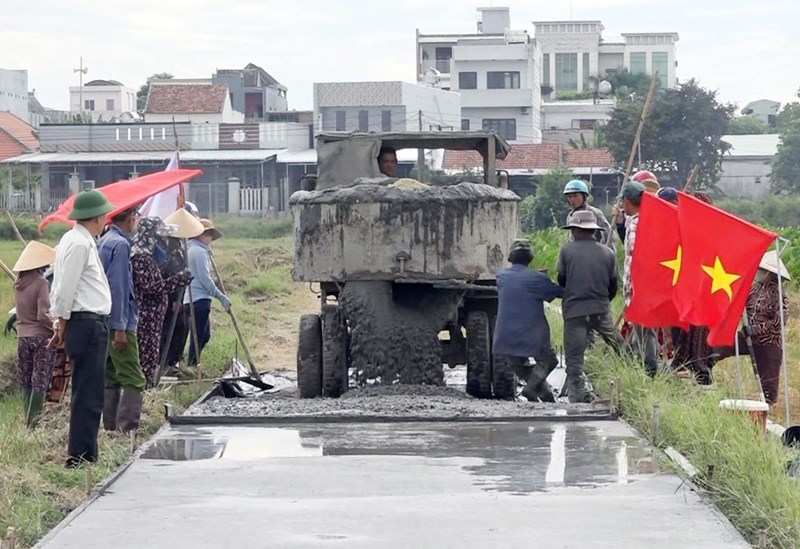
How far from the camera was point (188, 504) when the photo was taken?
8008 millimetres

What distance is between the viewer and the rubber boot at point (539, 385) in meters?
12.9

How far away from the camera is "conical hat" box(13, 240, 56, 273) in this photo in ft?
38.9

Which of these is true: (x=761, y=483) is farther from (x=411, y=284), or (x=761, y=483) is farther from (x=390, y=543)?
(x=411, y=284)

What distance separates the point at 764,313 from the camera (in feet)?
39.0

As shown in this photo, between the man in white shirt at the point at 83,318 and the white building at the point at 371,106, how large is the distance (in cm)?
6033

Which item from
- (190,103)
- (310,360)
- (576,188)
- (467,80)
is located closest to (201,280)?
(310,360)

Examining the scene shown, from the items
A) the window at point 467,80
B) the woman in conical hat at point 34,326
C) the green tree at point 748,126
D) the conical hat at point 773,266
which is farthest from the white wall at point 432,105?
the woman in conical hat at point 34,326

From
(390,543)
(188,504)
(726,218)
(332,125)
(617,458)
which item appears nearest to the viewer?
(390,543)

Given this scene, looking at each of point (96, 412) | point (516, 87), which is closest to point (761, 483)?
point (96, 412)

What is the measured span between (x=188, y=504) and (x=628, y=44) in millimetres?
102790

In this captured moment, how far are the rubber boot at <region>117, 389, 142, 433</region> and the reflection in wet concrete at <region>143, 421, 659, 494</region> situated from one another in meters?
0.49

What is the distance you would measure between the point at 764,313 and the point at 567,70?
96.0 m

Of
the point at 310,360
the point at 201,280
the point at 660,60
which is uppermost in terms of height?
the point at 660,60

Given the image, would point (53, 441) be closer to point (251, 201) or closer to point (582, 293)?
point (582, 293)
